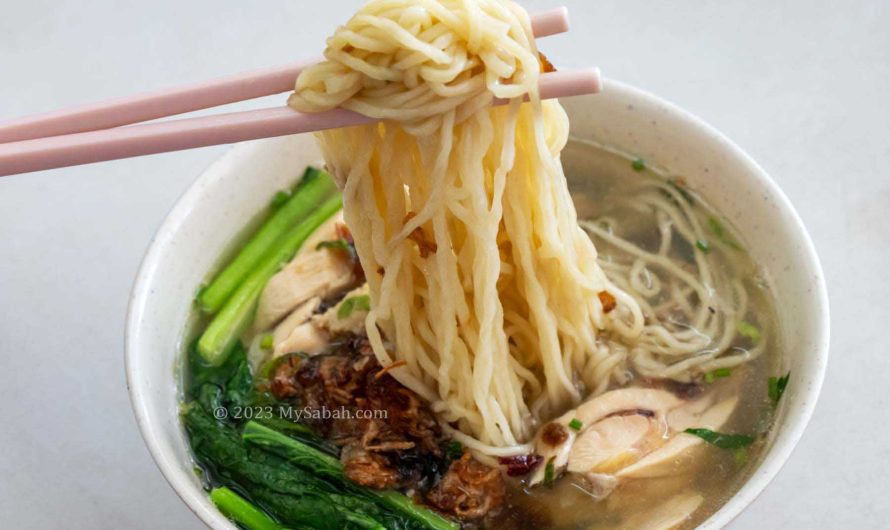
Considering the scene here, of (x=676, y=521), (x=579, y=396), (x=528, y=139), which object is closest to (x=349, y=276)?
(x=579, y=396)

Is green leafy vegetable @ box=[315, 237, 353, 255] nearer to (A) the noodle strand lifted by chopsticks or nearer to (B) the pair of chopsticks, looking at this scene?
(A) the noodle strand lifted by chopsticks

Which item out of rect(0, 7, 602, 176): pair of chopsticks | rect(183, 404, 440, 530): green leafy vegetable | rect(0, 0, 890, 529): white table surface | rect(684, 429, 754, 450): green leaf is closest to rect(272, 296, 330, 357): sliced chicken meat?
rect(183, 404, 440, 530): green leafy vegetable

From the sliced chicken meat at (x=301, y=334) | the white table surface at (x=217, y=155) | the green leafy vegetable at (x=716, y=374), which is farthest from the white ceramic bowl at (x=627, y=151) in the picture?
the white table surface at (x=217, y=155)

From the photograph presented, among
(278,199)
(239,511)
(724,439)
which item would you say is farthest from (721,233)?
(239,511)

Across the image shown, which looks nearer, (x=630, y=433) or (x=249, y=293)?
(x=630, y=433)

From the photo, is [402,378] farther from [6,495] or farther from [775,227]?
[6,495]

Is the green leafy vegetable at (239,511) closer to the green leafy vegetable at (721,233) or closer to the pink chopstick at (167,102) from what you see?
the pink chopstick at (167,102)

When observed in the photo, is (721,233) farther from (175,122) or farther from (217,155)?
(217,155)
